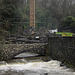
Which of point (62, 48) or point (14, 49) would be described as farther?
point (14, 49)

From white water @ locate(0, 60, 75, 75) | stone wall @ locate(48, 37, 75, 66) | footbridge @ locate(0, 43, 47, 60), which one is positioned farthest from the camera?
footbridge @ locate(0, 43, 47, 60)

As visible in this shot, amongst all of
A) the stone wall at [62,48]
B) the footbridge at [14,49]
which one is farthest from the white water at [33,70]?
the footbridge at [14,49]

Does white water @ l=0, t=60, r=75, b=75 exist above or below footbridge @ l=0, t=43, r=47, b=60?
below

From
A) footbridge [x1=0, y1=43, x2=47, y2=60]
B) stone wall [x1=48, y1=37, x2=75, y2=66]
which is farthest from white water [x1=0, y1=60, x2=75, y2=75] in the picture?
footbridge [x1=0, y1=43, x2=47, y2=60]

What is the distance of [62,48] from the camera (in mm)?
15789

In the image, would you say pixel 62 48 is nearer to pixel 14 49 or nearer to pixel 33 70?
pixel 33 70

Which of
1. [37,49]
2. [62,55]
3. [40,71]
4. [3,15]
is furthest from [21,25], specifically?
[40,71]

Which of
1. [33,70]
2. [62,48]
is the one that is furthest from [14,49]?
[62,48]

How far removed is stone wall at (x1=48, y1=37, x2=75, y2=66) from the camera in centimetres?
1378

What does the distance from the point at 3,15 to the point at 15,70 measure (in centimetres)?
1682

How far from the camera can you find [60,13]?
150ft

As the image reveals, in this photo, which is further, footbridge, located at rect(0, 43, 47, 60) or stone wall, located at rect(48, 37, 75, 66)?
footbridge, located at rect(0, 43, 47, 60)

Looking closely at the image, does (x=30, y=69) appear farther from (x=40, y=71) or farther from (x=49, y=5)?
(x=49, y=5)

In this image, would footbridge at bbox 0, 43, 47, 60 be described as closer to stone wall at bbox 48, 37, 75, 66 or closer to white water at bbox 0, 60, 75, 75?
stone wall at bbox 48, 37, 75, 66
